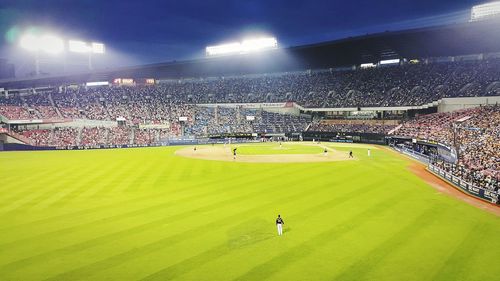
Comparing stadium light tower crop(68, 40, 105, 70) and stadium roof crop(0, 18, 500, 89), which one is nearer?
stadium roof crop(0, 18, 500, 89)

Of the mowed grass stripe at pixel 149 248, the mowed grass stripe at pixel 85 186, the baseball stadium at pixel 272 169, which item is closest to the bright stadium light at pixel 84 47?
the baseball stadium at pixel 272 169

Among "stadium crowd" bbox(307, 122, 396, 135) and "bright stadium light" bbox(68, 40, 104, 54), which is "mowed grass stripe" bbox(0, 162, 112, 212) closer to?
"stadium crowd" bbox(307, 122, 396, 135)

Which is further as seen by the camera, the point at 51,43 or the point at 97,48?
the point at 97,48

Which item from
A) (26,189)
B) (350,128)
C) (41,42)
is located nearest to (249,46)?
(350,128)

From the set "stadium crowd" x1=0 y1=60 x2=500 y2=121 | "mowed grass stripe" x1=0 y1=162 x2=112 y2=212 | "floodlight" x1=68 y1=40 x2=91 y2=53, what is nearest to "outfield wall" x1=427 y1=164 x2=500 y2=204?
"mowed grass stripe" x1=0 y1=162 x2=112 y2=212

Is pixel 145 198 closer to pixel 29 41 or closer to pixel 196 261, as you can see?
pixel 196 261

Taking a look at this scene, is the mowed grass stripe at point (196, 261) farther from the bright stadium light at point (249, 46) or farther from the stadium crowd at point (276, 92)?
the bright stadium light at point (249, 46)

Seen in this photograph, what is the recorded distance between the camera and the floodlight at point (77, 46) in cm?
8886

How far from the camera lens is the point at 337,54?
82812 millimetres

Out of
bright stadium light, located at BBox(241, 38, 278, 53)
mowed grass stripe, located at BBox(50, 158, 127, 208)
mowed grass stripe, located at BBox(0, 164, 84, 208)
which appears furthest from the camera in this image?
bright stadium light, located at BBox(241, 38, 278, 53)

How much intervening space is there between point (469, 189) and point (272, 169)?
17946 mm

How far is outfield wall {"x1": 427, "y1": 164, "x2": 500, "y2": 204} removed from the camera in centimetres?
2245

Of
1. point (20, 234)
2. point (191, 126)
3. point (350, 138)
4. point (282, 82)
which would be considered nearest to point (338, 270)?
point (20, 234)

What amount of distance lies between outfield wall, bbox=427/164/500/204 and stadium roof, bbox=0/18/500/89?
42665 millimetres
